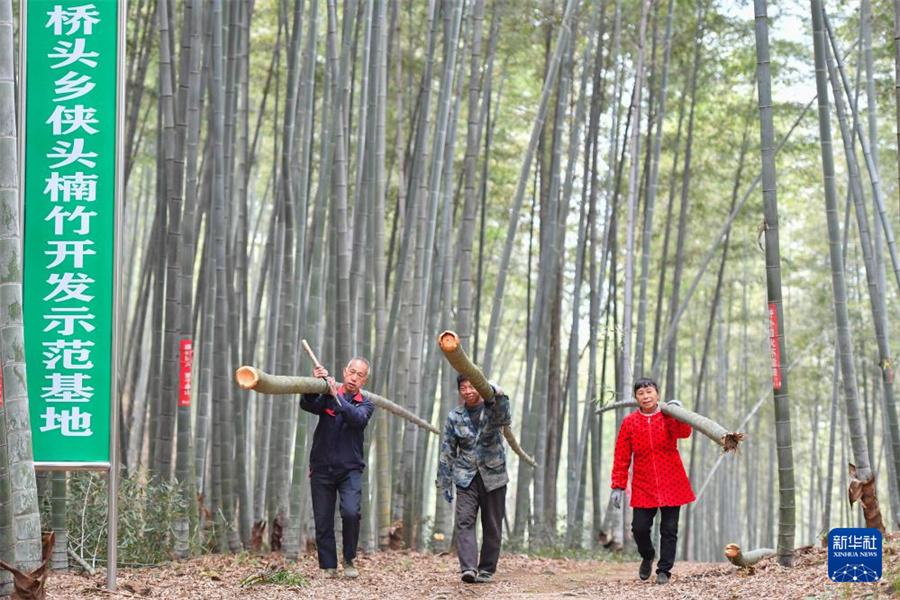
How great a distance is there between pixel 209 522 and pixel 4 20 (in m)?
3.11

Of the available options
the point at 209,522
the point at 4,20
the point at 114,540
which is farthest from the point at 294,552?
the point at 4,20

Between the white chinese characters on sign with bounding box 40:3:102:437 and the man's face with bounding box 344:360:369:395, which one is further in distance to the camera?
the man's face with bounding box 344:360:369:395

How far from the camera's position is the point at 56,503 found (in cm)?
415

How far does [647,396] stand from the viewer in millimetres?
4793

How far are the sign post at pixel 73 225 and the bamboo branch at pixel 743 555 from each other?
244 cm

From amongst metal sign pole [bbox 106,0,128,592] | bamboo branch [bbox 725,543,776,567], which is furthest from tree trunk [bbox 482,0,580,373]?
metal sign pole [bbox 106,0,128,592]

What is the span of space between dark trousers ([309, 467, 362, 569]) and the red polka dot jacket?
1188mm

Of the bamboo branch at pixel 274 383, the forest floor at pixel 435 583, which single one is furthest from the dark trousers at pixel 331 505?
the bamboo branch at pixel 274 383

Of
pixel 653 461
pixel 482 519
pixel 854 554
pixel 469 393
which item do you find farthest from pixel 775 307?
pixel 854 554

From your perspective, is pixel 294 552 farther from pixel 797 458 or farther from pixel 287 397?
pixel 797 458

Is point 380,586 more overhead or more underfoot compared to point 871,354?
more underfoot

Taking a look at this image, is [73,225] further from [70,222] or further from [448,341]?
[448,341]

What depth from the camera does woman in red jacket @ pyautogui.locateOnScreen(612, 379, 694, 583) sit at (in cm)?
479

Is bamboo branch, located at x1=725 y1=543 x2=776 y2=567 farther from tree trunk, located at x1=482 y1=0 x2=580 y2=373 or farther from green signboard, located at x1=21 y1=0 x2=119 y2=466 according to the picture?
green signboard, located at x1=21 y1=0 x2=119 y2=466
